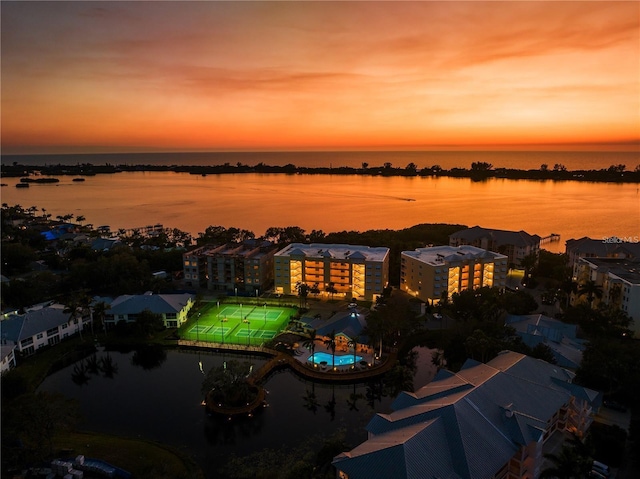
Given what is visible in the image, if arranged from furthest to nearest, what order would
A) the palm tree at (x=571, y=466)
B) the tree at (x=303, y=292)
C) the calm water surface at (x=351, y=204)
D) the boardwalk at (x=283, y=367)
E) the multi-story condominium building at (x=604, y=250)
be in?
the calm water surface at (x=351, y=204) → the multi-story condominium building at (x=604, y=250) → the tree at (x=303, y=292) → the boardwalk at (x=283, y=367) → the palm tree at (x=571, y=466)

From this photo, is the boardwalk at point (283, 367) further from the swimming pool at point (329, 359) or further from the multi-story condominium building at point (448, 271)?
the multi-story condominium building at point (448, 271)

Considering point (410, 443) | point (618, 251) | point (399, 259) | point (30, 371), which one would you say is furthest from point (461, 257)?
point (30, 371)

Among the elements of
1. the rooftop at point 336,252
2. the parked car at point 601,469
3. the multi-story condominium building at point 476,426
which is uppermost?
the rooftop at point 336,252

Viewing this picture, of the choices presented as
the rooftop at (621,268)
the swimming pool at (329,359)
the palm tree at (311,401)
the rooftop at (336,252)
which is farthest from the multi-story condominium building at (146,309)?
the rooftop at (621,268)

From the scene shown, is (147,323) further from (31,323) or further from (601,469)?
(601,469)

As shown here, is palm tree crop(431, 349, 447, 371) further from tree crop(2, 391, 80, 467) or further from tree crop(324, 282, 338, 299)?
tree crop(2, 391, 80, 467)

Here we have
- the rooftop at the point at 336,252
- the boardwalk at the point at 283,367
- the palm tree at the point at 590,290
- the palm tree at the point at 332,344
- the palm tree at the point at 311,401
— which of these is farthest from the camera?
the rooftop at the point at 336,252

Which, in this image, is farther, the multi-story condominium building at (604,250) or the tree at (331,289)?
the multi-story condominium building at (604,250)
